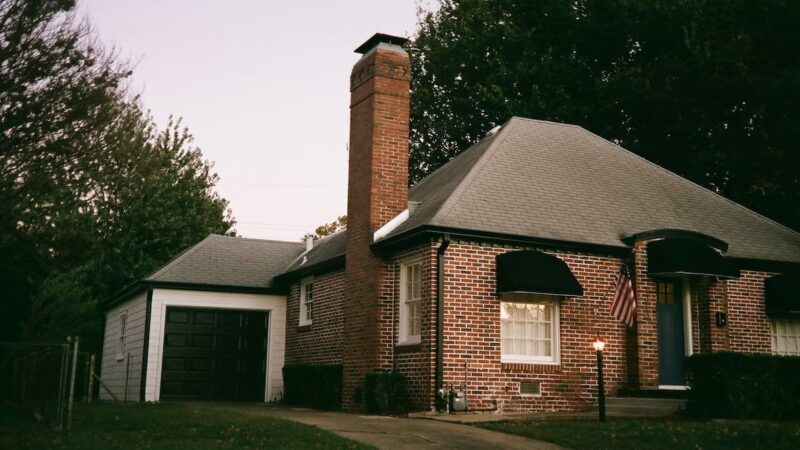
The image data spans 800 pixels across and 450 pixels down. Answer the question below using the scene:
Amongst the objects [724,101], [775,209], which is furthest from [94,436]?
[724,101]

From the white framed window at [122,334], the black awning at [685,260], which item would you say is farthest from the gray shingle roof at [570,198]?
the white framed window at [122,334]

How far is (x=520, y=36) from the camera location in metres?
30.5

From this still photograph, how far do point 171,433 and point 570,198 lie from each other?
34.4ft

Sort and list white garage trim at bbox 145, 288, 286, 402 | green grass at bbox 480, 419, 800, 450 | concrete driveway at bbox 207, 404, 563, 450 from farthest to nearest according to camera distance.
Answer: white garage trim at bbox 145, 288, 286, 402 < green grass at bbox 480, 419, 800, 450 < concrete driveway at bbox 207, 404, 563, 450

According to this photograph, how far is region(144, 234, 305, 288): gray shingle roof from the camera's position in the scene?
2256 centimetres

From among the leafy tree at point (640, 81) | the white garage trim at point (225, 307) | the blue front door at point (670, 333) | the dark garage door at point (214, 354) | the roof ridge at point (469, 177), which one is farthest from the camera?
the leafy tree at point (640, 81)

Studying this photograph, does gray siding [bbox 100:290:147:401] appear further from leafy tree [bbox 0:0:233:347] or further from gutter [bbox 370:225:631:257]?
gutter [bbox 370:225:631:257]

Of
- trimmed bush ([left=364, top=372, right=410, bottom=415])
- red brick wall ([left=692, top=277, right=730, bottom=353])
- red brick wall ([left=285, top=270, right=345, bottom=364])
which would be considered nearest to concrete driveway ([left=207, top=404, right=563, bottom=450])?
trimmed bush ([left=364, top=372, right=410, bottom=415])

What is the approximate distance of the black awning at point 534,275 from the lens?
50.1 feet

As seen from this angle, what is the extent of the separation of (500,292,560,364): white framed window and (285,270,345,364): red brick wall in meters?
4.68

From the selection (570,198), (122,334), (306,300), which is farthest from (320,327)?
(122,334)

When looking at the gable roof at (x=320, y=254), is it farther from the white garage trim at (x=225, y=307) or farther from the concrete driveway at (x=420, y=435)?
the concrete driveway at (x=420, y=435)

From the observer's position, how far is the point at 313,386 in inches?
766

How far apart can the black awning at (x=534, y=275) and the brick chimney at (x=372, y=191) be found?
8.82 feet
